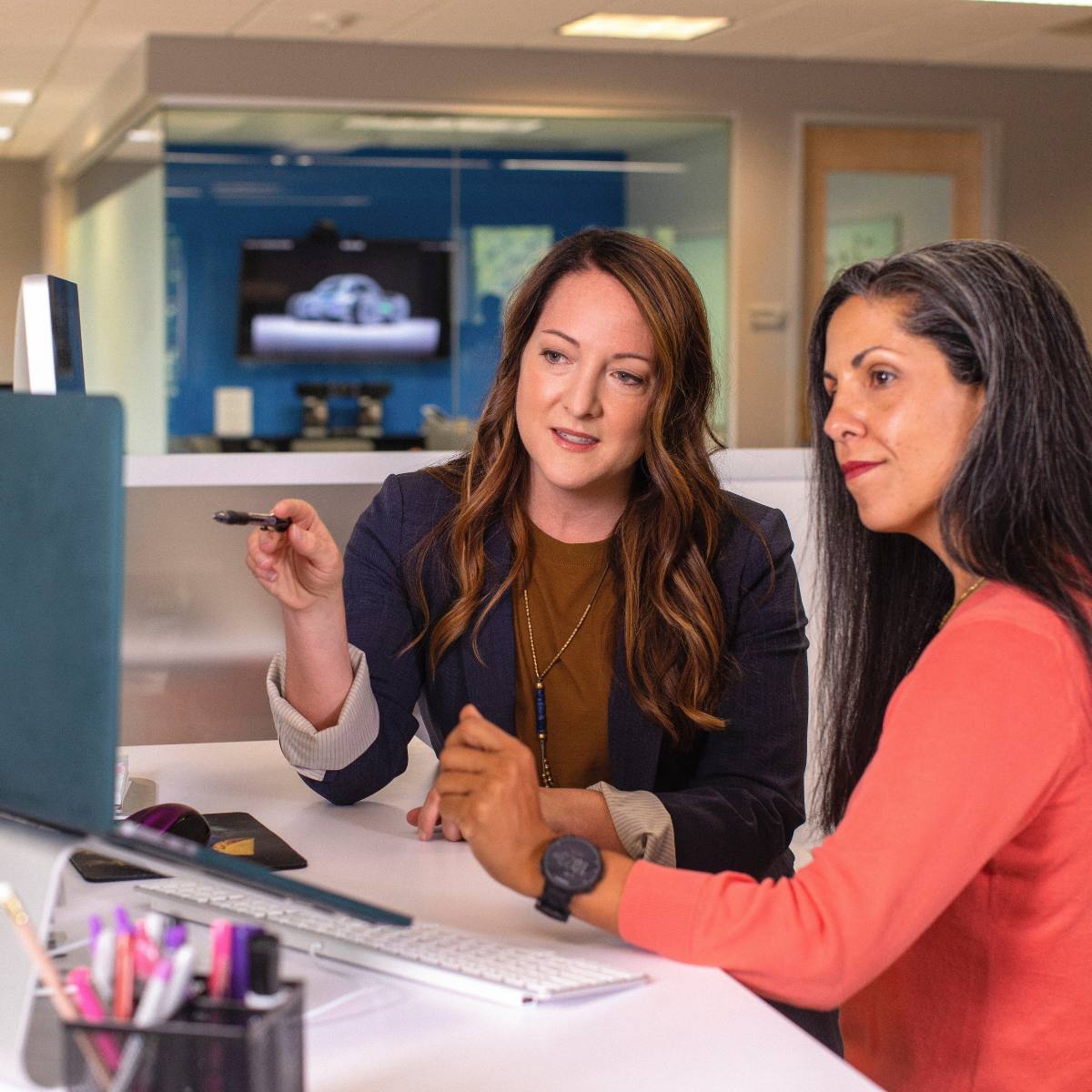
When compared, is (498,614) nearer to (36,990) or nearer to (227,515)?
(227,515)

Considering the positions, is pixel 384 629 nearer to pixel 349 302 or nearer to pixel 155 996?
pixel 155 996

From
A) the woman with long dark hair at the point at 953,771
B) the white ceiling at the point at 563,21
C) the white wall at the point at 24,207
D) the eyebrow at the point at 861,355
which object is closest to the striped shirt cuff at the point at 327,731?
the woman with long dark hair at the point at 953,771

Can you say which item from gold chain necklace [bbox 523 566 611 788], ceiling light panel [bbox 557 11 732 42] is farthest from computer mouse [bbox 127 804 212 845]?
ceiling light panel [bbox 557 11 732 42]

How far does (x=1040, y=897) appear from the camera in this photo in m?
1.11

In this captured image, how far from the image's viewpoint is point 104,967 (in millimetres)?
719

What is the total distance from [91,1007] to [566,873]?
44 cm

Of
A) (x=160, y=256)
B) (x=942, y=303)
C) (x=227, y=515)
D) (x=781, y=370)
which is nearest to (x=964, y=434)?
(x=942, y=303)

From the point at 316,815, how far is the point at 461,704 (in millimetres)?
257

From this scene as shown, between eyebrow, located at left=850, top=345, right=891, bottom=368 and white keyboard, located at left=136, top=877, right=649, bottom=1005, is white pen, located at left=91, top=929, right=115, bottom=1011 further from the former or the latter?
eyebrow, located at left=850, top=345, right=891, bottom=368

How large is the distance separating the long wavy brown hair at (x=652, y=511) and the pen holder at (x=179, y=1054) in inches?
37.8

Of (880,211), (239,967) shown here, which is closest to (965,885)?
(239,967)

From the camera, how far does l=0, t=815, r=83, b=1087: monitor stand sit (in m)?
0.88

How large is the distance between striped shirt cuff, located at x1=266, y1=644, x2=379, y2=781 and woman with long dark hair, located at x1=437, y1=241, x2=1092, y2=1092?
0.41m

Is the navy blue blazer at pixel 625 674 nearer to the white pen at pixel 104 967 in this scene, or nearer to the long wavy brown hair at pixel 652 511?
the long wavy brown hair at pixel 652 511
